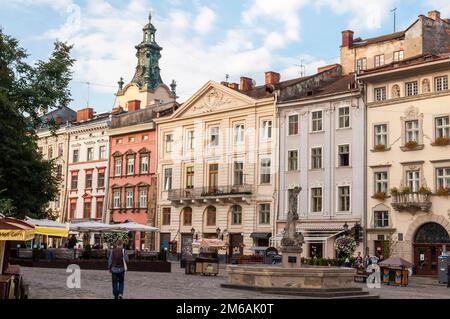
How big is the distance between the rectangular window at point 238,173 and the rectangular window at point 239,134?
5.17 ft

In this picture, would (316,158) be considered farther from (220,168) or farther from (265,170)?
(220,168)

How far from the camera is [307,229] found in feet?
152

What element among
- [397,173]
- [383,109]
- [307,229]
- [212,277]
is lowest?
[212,277]

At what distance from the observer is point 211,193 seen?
52031 millimetres

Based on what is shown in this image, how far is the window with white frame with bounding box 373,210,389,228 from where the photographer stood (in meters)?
42.6

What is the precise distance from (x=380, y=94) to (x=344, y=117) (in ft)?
9.61

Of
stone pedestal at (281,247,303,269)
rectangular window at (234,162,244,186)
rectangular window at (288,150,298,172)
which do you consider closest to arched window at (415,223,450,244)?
rectangular window at (288,150,298,172)

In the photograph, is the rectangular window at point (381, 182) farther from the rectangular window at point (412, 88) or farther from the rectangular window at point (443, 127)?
the rectangular window at point (412, 88)

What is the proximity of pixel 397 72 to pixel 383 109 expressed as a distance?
2.44m

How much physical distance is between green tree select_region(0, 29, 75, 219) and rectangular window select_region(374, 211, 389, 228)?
66.5 ft

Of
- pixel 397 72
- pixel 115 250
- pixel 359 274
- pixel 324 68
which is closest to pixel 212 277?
pixel 359 274

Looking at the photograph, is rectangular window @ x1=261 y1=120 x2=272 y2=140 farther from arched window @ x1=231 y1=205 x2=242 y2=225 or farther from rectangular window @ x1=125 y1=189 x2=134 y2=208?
rectangular window @ x1=125 y1=189 x2=134 y2=208

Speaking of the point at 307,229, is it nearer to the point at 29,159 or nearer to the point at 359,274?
the point at 359,274

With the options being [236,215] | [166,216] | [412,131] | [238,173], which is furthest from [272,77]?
[412,131]
